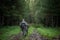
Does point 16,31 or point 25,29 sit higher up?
point 25,29

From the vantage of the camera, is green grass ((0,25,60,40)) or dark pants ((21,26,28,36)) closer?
green grass ((0,25,60,40))

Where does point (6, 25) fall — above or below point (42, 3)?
below

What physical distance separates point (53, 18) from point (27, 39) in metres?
3.50

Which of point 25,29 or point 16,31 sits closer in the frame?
point 25,29

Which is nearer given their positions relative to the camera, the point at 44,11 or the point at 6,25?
the point at 6,25

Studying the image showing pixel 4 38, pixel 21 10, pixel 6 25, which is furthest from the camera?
pixel 21 10

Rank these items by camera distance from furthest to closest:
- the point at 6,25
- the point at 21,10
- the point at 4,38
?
the point at 21,10 → the point at 6,25 → the point at 4,38

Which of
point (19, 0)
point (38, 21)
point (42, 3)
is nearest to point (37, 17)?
point (38, 21)

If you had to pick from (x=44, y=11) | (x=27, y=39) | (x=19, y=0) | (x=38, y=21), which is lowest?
(x=27, y=39)

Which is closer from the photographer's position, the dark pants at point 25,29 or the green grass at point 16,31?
the green grass at point 16,31

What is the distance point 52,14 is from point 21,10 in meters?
2.56

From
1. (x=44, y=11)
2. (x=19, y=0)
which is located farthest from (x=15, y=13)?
(x=44, y=11)

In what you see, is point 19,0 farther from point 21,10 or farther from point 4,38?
point 4,38

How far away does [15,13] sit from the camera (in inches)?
503
